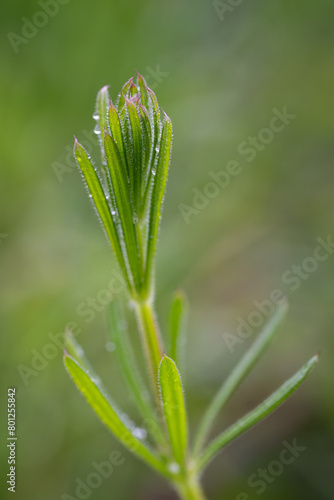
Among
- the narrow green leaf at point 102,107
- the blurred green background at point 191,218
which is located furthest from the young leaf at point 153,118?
the blurred green background at point 191,218

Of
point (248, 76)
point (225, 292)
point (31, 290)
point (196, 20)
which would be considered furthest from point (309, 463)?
point (196, 20)

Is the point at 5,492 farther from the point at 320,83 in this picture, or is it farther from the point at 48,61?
the point at 320,83

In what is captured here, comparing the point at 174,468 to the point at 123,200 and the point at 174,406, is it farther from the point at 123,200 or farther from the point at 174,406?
the point at 123,200

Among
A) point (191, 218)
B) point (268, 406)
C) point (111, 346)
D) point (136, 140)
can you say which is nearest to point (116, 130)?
point (136, 140)

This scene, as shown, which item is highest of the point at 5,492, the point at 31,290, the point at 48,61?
the point at 48,61

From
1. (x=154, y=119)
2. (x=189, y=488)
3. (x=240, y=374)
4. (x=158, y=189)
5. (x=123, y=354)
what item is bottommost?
(x=189, y=488)

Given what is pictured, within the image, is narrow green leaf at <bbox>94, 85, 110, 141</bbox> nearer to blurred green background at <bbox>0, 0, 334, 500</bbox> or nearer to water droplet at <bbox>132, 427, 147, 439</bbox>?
water droplet at <bbox>132, 427, 147, 439</bbox>
